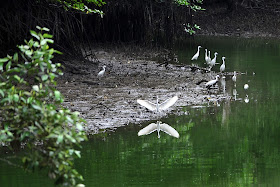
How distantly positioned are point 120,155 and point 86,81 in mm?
4469

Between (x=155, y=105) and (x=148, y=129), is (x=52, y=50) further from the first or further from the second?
(x=155, y=105)

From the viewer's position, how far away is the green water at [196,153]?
20.6 ft

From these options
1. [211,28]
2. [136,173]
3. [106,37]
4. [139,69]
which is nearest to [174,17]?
[106,37]

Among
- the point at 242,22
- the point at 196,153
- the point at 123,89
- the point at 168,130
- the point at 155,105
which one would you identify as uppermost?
the point at 242,22

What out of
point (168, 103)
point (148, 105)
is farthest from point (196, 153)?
point (168, 103)

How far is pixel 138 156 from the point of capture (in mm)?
7211

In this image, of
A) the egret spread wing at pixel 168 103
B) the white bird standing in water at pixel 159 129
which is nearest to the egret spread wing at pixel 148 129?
the white bird standing in water at pixel 159 129

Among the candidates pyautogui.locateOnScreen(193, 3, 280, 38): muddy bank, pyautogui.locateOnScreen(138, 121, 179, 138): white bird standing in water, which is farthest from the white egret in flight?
pyautogui.locateOnScreen(193, 3, 280, 38): muddy bank

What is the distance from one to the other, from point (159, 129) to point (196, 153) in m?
1.25

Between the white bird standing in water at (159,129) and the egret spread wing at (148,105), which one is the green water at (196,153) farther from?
the egret spread wing at (148,105)

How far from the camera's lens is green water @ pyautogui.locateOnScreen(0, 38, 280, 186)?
627 cm

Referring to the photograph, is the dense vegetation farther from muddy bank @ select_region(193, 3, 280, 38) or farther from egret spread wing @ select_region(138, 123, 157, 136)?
egret spread wing @ select_region(138, 123, 157, 136)

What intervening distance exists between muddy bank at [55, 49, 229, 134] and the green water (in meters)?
0.44

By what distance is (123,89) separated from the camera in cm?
1105
